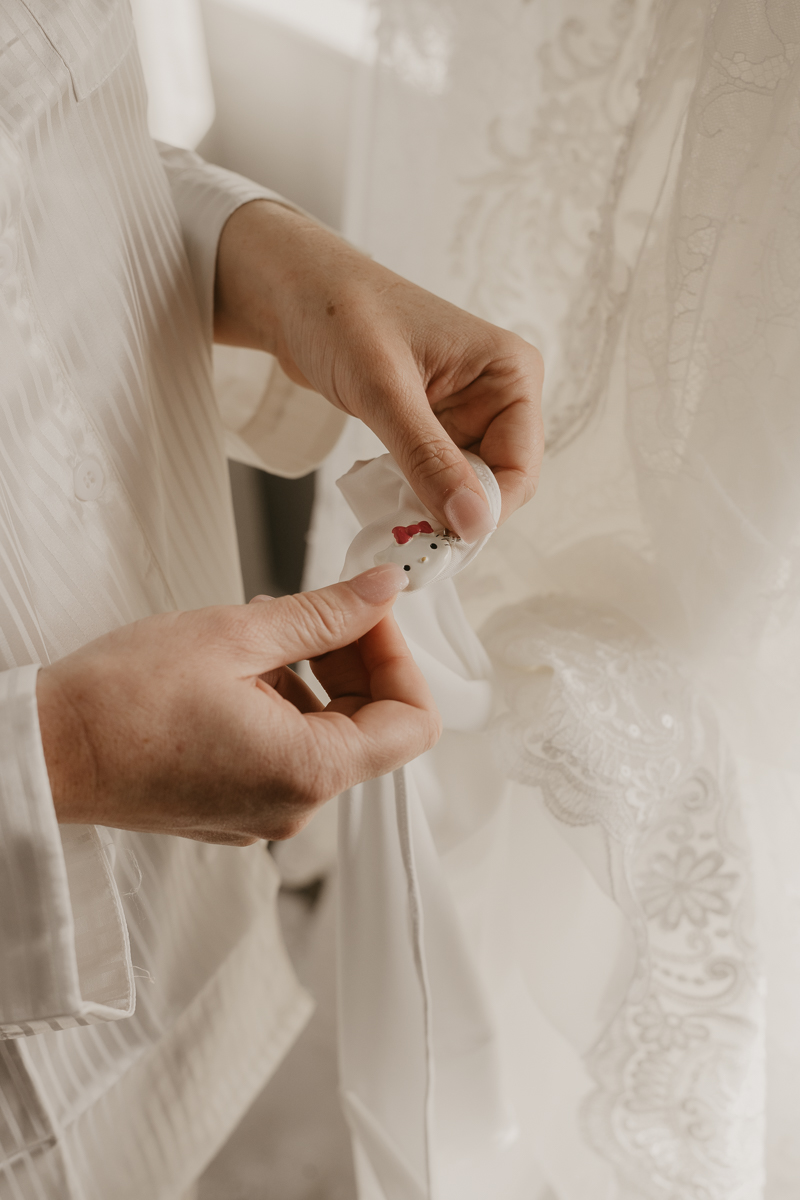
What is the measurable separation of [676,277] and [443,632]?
26 cm

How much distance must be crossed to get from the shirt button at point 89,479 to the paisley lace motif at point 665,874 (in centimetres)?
30

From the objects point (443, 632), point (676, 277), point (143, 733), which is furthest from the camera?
point (443, 632)

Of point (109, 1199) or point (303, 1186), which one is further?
point (303, 1186)

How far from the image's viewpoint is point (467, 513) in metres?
0.39

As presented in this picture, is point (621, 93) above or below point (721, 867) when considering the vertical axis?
above

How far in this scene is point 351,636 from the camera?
0.38m

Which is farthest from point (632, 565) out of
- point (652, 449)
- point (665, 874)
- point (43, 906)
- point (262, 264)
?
point (43, 906)

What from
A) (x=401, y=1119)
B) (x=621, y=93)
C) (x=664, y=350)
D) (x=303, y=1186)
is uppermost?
(x=621, y=93)

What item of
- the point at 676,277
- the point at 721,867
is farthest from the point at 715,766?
the point at 676,277

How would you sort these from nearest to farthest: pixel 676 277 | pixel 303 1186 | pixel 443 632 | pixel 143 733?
pixel 143 733, pixel 676 277, pixel 443 632, pixel 303 1186

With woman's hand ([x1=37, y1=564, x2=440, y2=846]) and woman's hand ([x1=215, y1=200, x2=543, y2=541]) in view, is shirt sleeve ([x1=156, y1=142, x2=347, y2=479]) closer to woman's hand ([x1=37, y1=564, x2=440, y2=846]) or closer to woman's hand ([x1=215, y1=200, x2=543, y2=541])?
woman's hand ([x1=215, y1=200, x2=543, y2=541])

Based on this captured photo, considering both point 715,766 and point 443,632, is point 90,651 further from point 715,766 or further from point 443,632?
point 715,766

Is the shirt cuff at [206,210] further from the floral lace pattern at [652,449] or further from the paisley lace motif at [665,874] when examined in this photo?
the paisley lace motif at [665,874]

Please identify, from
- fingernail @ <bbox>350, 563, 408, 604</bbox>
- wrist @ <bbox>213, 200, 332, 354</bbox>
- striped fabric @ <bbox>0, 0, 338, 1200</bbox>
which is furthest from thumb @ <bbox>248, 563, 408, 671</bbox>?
wrist @ <bbox>213, 200, 332, 354</bbox>
